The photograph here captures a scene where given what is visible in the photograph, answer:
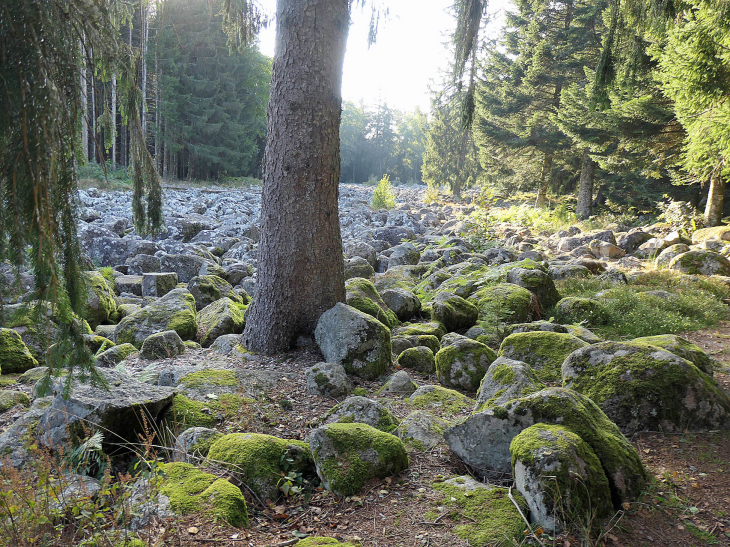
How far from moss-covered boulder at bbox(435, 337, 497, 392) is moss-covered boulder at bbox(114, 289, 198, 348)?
3.22 meters

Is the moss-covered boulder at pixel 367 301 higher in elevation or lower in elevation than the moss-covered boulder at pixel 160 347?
higher

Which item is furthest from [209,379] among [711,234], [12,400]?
[711,234]

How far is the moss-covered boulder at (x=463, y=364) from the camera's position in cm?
436

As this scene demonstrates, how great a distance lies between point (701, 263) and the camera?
8.82m

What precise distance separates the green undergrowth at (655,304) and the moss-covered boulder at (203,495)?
5.01m

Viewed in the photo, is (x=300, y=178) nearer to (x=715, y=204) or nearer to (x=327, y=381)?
(x=327, y=381)

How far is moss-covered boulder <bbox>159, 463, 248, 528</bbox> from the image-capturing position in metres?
2.29

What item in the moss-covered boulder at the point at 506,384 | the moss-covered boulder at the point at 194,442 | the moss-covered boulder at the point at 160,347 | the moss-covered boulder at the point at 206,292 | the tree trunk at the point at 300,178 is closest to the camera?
the moss-covered boulder at the point at 194,442

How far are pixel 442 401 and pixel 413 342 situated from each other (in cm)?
160

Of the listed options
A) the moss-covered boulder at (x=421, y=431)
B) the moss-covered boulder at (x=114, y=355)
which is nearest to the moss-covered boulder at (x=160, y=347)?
the moss-covered boulder at (x=114, y=355)

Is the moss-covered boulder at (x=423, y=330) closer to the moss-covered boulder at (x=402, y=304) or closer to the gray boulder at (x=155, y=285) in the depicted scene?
the moss-covered boulder at (x=402, y=304)

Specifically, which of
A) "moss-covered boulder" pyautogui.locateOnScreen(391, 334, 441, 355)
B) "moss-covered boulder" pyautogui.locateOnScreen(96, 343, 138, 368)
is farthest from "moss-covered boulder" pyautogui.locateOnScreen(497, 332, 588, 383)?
"moss-covered boulder" pyautogui.locateOnScreen(96, 343, 138, 368)

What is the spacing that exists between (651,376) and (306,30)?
14.7ft

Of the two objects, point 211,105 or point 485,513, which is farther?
point 211,105
